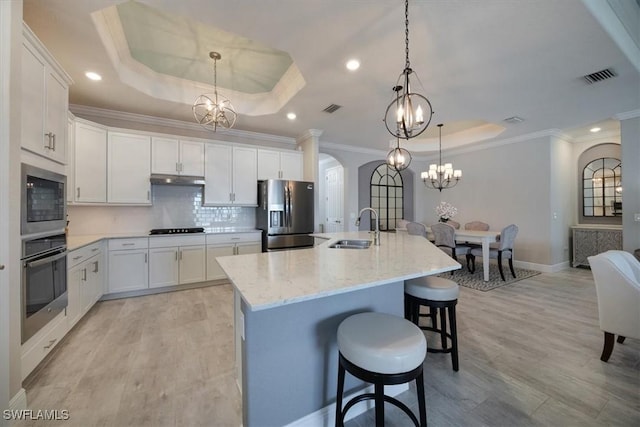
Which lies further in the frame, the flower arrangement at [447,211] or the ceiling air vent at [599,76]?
the flower arrangement at [447,211]

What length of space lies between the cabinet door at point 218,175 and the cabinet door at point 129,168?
2.66ft

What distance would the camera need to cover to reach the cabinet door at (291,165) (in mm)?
4748

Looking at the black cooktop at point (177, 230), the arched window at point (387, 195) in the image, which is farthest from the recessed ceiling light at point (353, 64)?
the arched window at point (387, 195)

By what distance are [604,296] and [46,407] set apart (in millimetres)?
4050

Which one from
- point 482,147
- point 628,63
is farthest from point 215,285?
point 482,147

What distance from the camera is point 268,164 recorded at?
4.63m

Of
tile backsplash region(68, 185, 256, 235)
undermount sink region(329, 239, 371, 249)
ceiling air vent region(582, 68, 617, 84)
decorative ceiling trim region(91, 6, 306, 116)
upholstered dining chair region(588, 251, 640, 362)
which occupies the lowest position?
upholstered dining chair region(588, 251, 640, 362)

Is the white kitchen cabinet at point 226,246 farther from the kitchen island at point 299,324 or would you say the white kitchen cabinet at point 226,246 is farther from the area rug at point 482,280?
the area rug at point 482,280

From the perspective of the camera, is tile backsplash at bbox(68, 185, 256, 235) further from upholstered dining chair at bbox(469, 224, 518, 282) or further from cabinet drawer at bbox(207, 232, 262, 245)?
upholstered dining chair at bbox(469, 224, 518, 282)

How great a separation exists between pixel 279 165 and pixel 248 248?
63.7 inches

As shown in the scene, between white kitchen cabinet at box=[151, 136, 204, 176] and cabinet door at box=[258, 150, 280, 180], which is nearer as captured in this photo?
white kitchen cabinet at box=[151, 136, 204, 176]

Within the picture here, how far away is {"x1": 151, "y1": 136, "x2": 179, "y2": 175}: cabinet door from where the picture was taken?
12.5ft

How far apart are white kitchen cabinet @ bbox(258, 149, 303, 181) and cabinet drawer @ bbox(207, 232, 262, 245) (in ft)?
3.47

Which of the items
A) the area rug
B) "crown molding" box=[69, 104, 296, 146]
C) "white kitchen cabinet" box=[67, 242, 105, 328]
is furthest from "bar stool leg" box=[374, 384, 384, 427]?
"crown molding" box=[69, 104, 296, 146]
